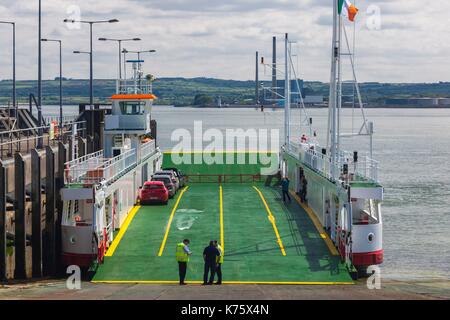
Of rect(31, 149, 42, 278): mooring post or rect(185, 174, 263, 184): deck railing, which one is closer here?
rect(31, 149, 42, 278): mooring post

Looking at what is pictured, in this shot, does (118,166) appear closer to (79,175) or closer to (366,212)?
(79,175)

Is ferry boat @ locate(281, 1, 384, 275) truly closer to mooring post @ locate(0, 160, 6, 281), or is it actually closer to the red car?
the red car

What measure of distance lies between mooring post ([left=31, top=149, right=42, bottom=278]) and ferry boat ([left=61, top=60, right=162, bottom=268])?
113 centimetres

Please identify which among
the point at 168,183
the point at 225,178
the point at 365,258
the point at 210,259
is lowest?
the point at 365,258

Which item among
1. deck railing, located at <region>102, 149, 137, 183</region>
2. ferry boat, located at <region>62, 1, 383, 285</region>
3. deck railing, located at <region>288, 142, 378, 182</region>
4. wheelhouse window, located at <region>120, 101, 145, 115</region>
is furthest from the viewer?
wheelhouse window, located at <region>120, 101, 145, 115</region>

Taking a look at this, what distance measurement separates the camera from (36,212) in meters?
29.6

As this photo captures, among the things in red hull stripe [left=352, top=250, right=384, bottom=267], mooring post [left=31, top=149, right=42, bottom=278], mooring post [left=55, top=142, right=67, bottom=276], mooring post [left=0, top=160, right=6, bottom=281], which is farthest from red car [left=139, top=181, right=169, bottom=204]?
red hull stripe [left=352, top=250, right=384, bottom=267]

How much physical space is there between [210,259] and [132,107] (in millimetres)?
22123

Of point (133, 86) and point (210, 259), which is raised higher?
point (133, 86)

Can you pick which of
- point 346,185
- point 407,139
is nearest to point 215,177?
point 346,185

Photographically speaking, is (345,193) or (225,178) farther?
(225,178)

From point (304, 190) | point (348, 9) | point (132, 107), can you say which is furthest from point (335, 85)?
point (132, 107)

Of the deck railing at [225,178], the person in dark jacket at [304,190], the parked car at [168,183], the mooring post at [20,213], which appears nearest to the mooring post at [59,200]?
the mooring post at [20,213]

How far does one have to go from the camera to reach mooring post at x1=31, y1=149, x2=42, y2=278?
29.6 meters
